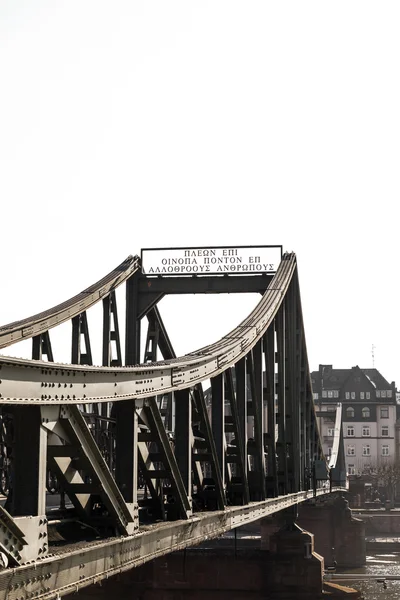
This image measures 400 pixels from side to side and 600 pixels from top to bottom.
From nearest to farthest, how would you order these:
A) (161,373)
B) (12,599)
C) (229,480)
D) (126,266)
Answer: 1. (12,599)
2. (161,373)
3. (229,480)
4. (126,266)

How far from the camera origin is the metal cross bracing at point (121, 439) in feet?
38.1

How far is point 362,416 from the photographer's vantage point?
136875mm

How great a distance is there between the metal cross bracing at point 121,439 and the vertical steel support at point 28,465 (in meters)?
0.01

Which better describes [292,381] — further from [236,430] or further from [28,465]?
[28,465]

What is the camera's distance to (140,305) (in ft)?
111

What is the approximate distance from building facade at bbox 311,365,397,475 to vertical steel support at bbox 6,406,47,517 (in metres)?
125

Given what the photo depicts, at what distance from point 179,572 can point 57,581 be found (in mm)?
39451

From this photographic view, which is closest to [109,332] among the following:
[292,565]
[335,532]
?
[292,565]

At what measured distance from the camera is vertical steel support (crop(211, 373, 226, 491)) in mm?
23062

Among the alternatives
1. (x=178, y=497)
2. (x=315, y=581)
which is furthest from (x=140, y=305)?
(x=315, y=581)

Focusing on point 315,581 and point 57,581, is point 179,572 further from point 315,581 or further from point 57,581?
point 57,581

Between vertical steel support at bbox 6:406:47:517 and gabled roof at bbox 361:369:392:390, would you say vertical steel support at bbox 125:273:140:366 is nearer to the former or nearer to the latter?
vertical steel support at bbox 6:406:47:517

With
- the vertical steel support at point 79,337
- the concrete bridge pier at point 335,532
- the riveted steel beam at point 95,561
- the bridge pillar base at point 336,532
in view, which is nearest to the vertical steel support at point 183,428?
the riveted steel beam at point 95,561

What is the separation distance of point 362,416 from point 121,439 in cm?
12482
